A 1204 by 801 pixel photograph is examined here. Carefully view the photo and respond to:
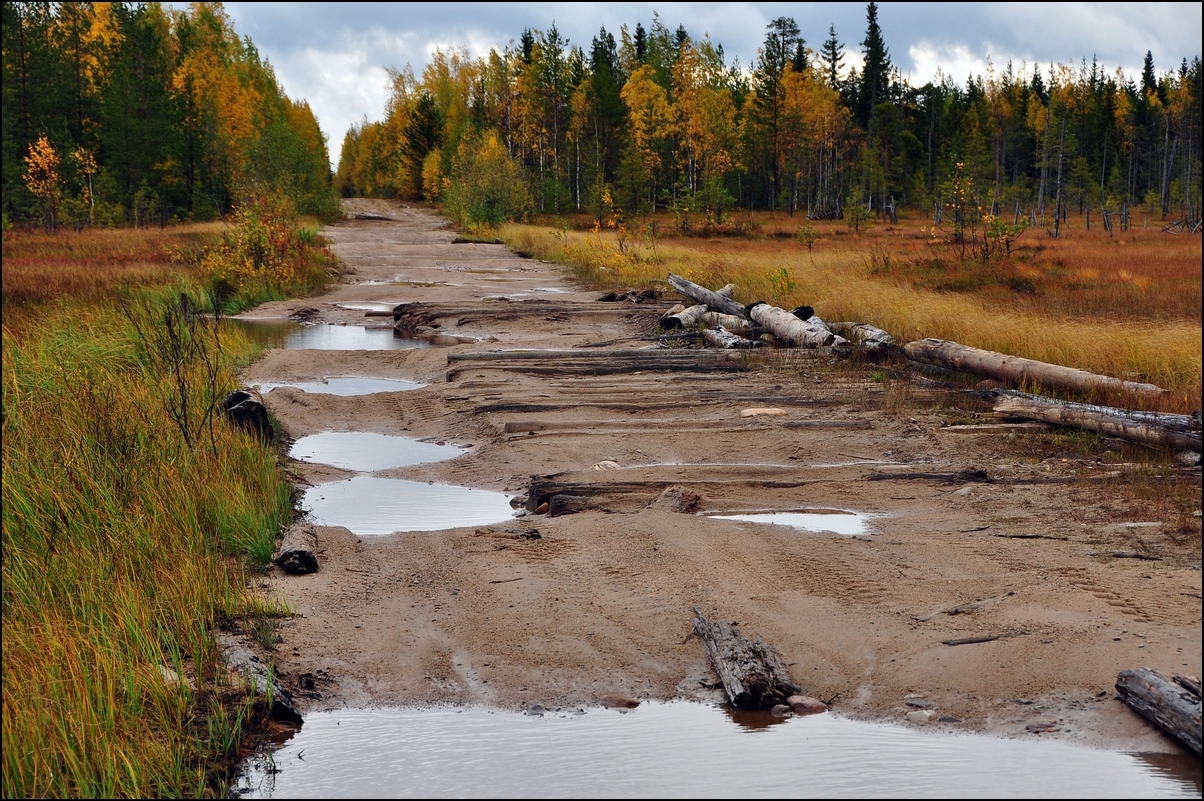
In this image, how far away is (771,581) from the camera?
5.94 metres

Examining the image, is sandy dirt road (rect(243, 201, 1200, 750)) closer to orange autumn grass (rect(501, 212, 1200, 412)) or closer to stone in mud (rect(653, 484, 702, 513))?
stone in mud (rect(653, 484, 702, 513))

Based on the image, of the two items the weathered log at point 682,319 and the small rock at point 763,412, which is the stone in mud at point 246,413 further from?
the weathered log at point 682,319

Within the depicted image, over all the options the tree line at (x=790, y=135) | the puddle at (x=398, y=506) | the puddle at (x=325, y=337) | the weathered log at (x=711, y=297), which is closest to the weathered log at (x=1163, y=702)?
the puddle at (x=398, y=506)

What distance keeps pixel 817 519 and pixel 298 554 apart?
11.4 feet

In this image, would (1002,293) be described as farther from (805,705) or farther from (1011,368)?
(805,705)

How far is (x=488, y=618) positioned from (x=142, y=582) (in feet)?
5.93

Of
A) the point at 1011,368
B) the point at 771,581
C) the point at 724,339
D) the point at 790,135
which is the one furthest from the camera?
the point at 790,135

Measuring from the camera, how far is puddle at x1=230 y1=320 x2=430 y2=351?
16602 millimetres

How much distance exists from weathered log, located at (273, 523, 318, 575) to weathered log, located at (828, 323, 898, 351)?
9172 millimetres

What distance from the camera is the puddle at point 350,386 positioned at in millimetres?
12484

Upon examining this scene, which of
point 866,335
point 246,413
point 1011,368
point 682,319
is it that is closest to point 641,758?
point 246,413

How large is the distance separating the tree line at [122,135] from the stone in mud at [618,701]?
3979 centimetres

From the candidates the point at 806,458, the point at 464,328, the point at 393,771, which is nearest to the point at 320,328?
the point at 464,328

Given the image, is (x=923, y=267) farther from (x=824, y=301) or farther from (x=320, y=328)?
(x=320, y=328)
